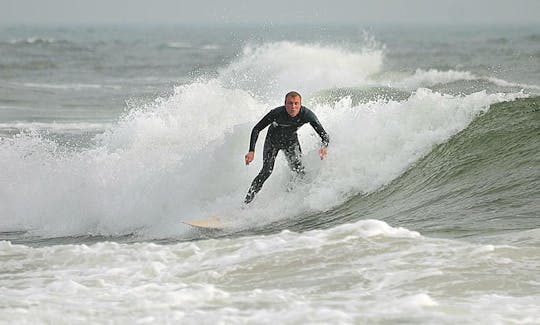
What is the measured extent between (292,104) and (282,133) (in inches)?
21.5

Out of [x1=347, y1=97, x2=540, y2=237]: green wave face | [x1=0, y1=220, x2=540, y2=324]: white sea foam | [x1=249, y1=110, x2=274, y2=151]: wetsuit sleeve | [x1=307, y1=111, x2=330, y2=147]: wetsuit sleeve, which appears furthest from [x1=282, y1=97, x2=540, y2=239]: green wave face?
[x1=0, y1=220, x2=540, y2=324]: white sea foam

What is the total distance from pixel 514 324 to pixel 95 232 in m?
6.94

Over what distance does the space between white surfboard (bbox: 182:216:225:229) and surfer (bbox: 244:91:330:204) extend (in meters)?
0.51

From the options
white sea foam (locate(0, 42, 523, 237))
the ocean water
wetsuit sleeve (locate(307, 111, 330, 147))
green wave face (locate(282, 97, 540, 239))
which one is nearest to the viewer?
the ocean water

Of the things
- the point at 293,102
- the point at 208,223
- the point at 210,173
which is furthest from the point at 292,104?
the point at 210,173

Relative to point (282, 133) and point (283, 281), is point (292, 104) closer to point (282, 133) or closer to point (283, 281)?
point (282, 133)

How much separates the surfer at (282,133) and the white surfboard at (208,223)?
507 millimetres

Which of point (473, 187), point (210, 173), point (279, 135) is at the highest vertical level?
point (279, 135)

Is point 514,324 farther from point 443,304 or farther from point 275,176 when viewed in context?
point 275,176

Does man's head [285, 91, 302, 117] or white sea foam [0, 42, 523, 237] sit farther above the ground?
man's head [285, 91, 302, 117]

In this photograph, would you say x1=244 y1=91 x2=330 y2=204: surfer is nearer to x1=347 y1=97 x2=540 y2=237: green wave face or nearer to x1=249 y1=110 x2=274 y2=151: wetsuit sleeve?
x1=249 y1=110 x2=274 y2=151: wetsuit sleeve

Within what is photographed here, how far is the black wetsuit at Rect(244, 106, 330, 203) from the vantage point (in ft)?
33.3

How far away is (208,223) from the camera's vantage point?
32.8 ft

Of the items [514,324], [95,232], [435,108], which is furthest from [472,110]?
[514,324]
